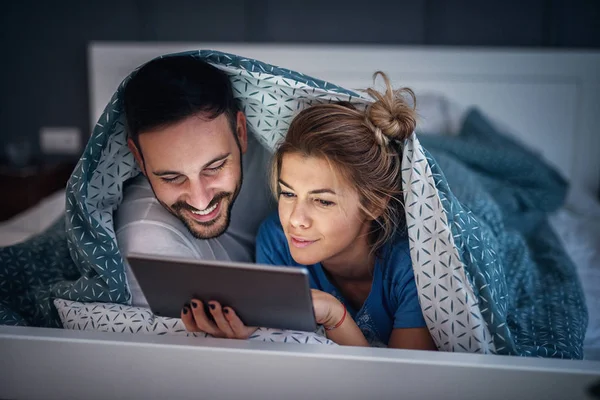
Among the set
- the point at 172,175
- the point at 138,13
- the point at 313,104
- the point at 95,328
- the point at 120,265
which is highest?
the point at 138,13

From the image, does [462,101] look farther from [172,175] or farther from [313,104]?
[172,175]

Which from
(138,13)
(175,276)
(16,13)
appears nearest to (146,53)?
(138,13)

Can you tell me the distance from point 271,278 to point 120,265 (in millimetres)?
439

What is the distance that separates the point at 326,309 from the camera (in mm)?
1015

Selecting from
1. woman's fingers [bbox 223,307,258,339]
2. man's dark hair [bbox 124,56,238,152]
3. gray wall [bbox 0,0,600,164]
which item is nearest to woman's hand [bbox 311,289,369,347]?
woman's fingers [bbox 223,307,258,339]

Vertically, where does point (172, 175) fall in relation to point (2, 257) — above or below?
above

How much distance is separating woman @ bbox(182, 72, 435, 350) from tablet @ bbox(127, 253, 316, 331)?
4 centimetres

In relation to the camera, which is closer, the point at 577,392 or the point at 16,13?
the point at 577,392

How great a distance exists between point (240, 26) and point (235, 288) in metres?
2.28

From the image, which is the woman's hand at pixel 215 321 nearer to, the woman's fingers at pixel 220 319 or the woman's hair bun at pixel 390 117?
the woman's fingers at pixel 220 319

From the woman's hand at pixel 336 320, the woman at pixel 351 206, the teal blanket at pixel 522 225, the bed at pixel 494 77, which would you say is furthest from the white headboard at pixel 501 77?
the woman's hand at pixel 336 320

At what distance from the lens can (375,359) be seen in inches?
33.1

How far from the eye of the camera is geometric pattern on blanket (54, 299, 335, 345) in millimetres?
999

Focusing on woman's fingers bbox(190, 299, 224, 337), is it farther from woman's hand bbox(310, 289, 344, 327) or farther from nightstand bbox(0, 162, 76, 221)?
nightstand bbox(0, 162, 76, 221)
